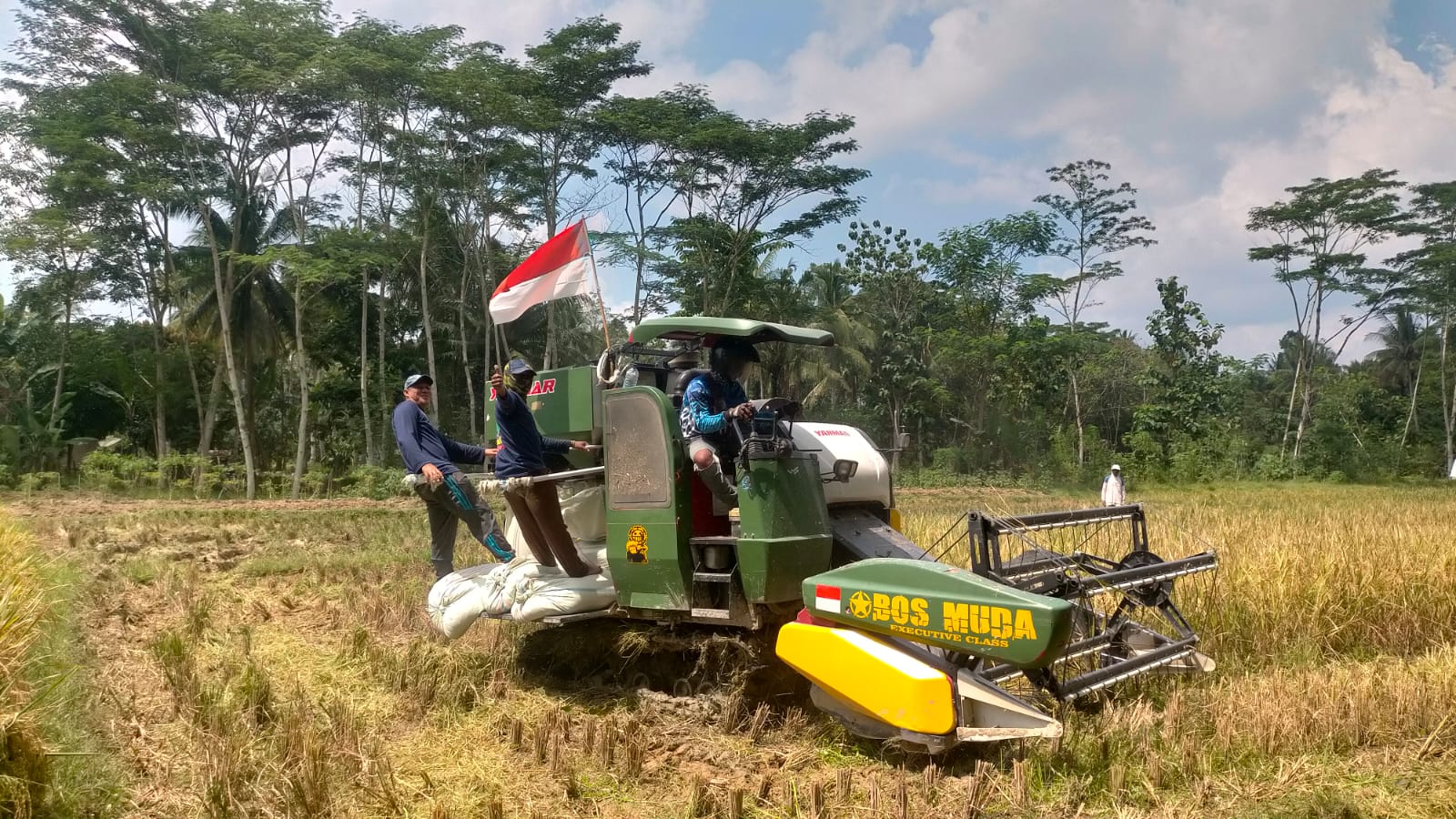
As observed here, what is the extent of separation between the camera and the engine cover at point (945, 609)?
3835mm

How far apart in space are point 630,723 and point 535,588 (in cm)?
126

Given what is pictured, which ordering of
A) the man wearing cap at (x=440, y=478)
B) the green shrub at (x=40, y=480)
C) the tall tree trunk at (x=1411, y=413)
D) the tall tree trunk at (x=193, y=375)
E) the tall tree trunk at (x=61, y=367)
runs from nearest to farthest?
the man wearing cap at (x=440, y=478) < the green shrub at (x=40, y=480) < the tall tree trunk at (x=61, y=367) < the tall tree trunk at (x=193, y=375) < the tall tree trunk at (x=1411, y=413)

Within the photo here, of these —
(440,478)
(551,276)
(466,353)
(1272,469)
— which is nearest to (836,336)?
(466,353)

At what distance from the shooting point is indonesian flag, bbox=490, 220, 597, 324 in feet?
23.5

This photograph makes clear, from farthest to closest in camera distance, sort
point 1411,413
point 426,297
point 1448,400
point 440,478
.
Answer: point 1448,400
point 1411,413
point 426,297
point 440,478

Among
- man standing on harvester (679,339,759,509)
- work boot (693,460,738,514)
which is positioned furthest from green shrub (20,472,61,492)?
work boot (693,460,738,514)

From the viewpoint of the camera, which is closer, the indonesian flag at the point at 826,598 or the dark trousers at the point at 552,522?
the indonesian flag at the point at 826,598

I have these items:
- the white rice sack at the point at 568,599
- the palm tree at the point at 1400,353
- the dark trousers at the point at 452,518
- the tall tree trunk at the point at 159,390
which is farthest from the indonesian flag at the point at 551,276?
the palm tree at the point at 1400,353

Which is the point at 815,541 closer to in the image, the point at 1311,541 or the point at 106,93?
the point at 1311,541

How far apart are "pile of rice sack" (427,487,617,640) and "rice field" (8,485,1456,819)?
29 centimetres

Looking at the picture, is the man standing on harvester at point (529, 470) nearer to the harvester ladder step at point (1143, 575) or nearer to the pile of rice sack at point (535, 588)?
the pile of rice sack at point (535, 588)

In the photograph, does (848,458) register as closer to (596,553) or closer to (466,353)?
(596,553)

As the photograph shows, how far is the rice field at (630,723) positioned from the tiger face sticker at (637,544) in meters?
0.65

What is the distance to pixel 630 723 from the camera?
4.92 m
